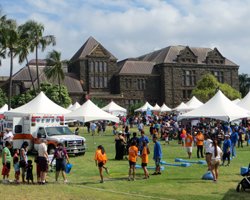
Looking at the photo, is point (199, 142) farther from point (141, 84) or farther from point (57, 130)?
point (141, 84)

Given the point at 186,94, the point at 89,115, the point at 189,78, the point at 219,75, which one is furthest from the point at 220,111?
the point at 219,75

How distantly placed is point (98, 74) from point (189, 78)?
18.3m

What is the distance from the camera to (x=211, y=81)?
7388 centimetres

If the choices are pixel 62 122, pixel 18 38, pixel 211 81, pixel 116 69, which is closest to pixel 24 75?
pixel 116 69

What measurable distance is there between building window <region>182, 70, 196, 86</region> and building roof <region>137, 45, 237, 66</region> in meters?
2.82

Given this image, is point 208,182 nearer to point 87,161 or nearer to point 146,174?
point 146,174

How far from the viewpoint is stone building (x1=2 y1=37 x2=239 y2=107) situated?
78.7 metres

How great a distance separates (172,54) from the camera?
277ft

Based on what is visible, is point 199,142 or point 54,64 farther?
point 54,64

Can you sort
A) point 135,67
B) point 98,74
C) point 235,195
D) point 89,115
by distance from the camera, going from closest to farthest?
point 235,195
point 89,115
point 98,74
point 135,67

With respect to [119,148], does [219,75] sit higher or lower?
higher

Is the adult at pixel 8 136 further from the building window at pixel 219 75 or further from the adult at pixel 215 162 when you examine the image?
the building window at pixel 219 75

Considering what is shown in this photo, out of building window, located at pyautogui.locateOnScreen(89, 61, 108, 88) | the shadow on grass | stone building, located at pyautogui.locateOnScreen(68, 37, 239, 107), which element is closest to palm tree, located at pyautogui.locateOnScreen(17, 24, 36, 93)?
stone building, located at pyautogui.locateOnScreen(68, 37, 239, 107)

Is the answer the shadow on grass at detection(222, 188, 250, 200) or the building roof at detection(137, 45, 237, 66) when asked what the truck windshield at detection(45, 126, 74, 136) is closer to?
the shadow on grass at detection(222, 188, 250, 200)
